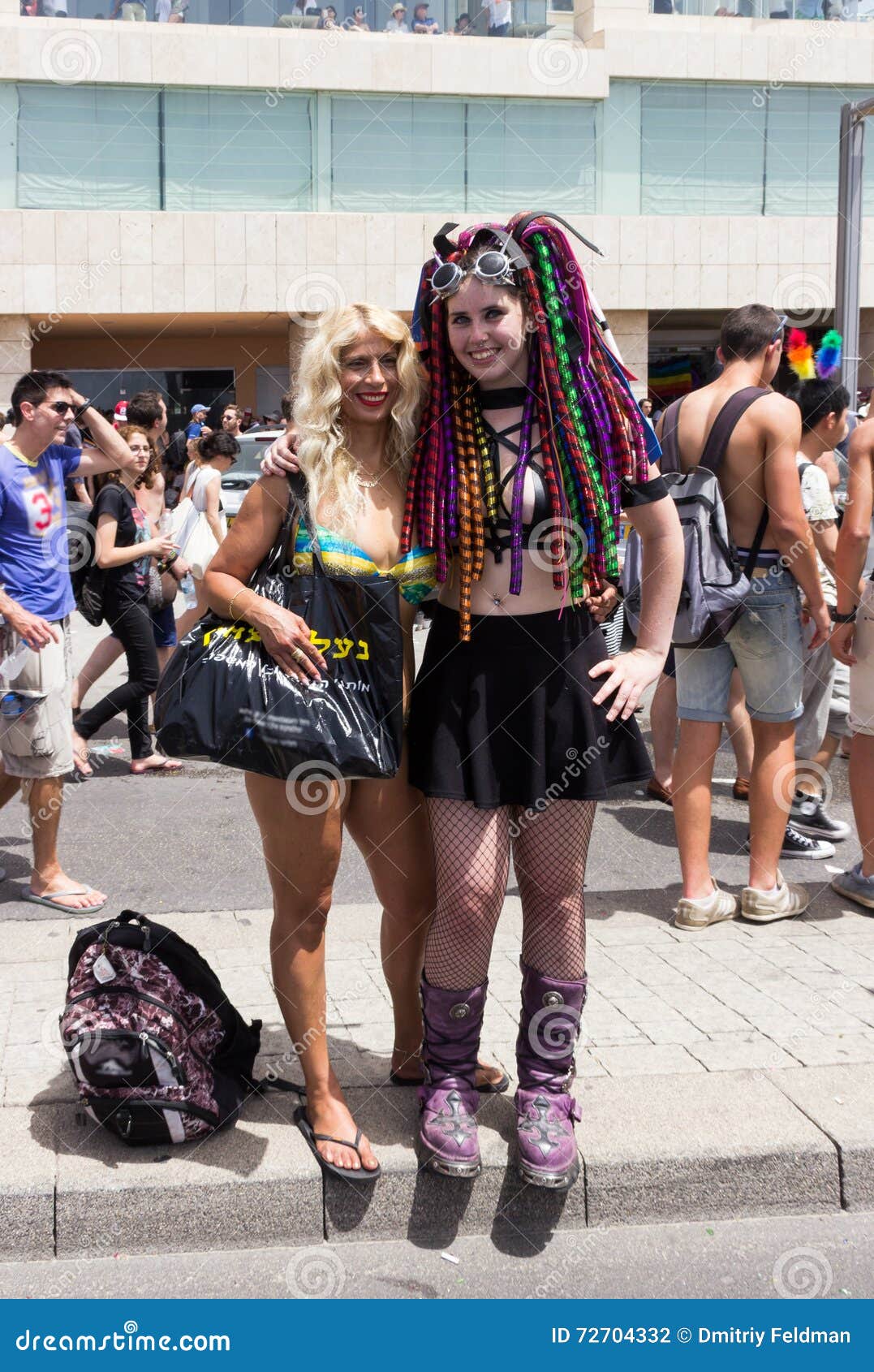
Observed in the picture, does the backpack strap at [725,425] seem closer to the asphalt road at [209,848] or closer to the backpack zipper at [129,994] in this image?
the asphalt road at [209,848]

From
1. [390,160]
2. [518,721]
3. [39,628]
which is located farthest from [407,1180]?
[390,160]

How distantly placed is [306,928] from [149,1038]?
18.2 inches

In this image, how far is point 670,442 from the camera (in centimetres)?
512

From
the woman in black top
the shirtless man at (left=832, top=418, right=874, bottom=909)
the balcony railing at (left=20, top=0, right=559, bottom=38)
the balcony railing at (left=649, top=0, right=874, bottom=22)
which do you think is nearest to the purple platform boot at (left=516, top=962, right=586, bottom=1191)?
the shirtless man at (left=832, top=418, right=874, bottom=909)

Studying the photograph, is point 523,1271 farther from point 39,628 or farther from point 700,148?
point 700,148

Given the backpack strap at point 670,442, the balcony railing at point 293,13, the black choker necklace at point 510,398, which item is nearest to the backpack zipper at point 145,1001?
the black choker necklace at point 510,398

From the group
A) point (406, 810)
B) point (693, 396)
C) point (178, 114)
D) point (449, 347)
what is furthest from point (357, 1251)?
point (178, 114)

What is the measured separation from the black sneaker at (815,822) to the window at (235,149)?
84.8 feet

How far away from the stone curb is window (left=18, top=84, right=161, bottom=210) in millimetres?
28639

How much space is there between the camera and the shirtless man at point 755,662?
503 centimetres

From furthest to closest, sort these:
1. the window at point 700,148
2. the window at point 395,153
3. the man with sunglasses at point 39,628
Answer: the window at point 700,148 < the window at point 395,153 < the man with sunglasses at point 39,628

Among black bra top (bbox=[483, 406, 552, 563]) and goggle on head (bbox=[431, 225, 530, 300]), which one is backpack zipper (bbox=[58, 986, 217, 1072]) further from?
goggle on head (bbox=[431, 225, 530, 300])

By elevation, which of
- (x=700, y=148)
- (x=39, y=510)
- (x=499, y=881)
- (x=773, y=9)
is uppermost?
(x=773, y=9)

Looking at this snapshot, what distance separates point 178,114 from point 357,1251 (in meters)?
29.7
